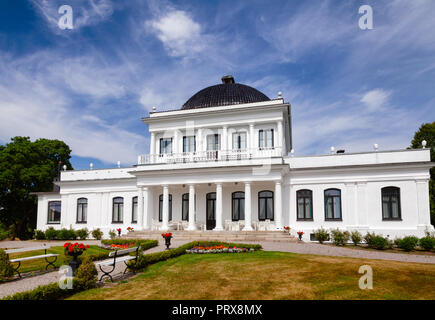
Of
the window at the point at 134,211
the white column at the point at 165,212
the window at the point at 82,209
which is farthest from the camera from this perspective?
the window at the point at 82,209

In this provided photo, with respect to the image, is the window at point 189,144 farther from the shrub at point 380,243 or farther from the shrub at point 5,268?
the shrub at point 5,268

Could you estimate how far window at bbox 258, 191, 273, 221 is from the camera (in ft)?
85.3

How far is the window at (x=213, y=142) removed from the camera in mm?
28427

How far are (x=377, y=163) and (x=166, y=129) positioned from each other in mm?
17260

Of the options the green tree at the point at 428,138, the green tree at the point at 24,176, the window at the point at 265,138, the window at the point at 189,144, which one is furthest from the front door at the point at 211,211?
the green tree at the point at 428,138

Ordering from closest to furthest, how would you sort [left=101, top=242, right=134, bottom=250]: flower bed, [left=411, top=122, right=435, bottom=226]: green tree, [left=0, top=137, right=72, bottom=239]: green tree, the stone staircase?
[left=101, top=242, right=134, bottom=250]: flower bed
the stone staircase
[left=411, top=122, right=435, bottom=226]: green tree
[left=0, top=137, right=72, bottom=239]: green tree

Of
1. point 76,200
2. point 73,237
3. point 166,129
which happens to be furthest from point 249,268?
point 76,200

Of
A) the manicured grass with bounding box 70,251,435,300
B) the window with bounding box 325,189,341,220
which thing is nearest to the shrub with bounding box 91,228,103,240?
the manicured grass with bounding box 70,251,435,300

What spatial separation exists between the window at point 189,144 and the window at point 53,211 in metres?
14.6

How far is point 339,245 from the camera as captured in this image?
21500 millimetres

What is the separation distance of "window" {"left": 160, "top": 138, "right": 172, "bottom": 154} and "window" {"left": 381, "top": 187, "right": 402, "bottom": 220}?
57.3 feet

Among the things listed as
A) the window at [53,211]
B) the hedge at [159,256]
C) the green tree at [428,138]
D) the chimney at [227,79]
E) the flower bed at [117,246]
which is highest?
the chimney at [227,79]

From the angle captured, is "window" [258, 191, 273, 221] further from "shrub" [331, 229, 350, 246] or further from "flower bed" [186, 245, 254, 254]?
"flower bed" [186, 245, 254, 254]

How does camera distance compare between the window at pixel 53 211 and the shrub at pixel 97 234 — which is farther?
the window at pixel 53 211
